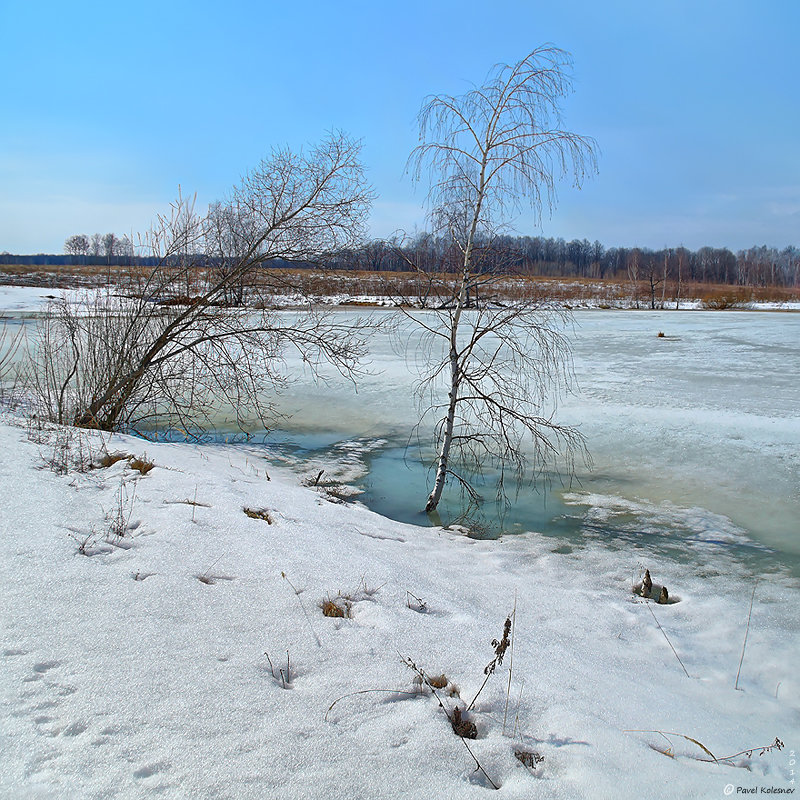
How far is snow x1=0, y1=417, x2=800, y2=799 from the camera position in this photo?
209cm

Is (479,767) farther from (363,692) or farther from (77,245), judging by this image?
(77,245)

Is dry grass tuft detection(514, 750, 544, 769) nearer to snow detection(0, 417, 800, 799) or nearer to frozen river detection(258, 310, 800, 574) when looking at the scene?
snow detection(0, 417, 800, 799)

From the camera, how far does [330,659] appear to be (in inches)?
112

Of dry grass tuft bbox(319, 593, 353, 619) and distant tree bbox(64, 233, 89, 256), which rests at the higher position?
distant tree bbox(64, 233, 89, 256)

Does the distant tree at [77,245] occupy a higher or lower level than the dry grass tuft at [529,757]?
higher

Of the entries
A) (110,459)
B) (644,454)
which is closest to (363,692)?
(110,459)

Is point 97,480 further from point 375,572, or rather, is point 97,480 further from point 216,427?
point 216,427

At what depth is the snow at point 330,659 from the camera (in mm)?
2092

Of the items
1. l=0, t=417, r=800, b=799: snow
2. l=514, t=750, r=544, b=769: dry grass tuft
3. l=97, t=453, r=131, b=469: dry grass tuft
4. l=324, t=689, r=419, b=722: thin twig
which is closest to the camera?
l=0, t=417, r=800, b=799: snow

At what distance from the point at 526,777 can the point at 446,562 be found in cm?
289

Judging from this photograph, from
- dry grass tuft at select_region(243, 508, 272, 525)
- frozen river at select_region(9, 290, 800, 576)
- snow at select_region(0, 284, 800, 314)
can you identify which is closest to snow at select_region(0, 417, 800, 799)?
dry grass tuft at select_region(243, 508, 272, 525)

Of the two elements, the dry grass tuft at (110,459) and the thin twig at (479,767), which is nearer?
the thin twig at (479,767)

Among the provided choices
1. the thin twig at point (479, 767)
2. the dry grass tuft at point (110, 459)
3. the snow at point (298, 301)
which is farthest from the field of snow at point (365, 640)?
the snow at point (298, 301)

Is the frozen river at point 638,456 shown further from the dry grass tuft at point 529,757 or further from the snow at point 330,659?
the dry grass tuft at point 529,757
